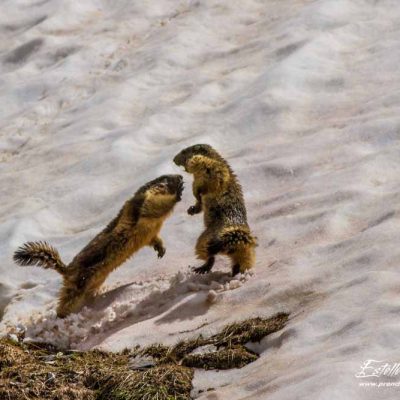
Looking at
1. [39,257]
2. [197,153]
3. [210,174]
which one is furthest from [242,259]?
[39,257]

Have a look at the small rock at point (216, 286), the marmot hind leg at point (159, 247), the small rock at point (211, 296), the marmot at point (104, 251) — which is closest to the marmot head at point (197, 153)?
the marmot at point (104, 251)

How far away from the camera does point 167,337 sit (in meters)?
7.63

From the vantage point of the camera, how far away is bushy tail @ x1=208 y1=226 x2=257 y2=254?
8219 millimetres

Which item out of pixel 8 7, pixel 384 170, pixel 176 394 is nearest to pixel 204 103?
pixel 384 170

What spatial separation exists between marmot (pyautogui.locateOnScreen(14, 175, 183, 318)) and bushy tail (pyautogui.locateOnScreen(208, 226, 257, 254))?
2.51 feet

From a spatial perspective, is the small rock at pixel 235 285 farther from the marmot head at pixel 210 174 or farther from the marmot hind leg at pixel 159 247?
the marmot hind leg at pixel 159 247

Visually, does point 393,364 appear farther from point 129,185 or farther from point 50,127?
point 50,127

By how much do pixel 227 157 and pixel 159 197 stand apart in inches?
124

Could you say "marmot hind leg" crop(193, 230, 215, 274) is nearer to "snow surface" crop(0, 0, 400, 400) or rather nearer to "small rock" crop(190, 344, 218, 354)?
"snow surface" crop(0, 0, 400, 400)

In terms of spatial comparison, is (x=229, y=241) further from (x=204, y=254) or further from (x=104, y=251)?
(x=104, y=251)

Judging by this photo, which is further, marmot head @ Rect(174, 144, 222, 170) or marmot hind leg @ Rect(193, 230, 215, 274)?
marmot head @ Rect(174, 144, 222, 170)

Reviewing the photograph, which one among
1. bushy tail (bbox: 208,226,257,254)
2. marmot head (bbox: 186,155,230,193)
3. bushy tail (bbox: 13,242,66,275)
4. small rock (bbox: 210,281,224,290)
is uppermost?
marmot head (bbox: 186,155,230,193)

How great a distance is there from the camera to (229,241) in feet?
26.9

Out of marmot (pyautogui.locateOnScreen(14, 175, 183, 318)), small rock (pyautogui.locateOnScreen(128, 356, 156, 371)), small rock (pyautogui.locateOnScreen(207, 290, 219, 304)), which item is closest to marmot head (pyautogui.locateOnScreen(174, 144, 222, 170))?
marmot (pyautogui.locateOnScreen(14, 175, 183, 318))
